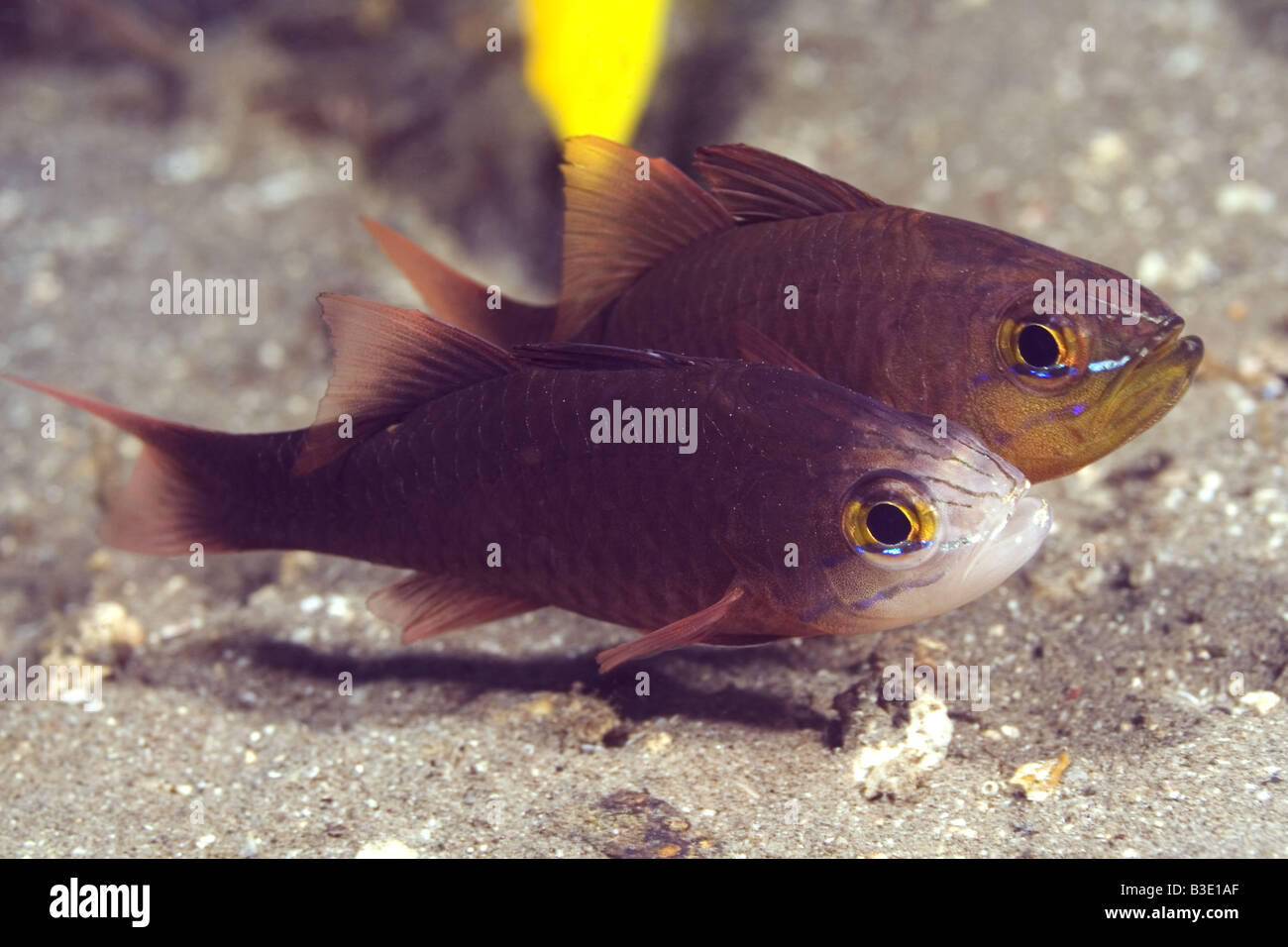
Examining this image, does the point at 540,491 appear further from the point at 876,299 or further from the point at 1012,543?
the point at 1012,543

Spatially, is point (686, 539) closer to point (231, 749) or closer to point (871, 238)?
point (871, 238)

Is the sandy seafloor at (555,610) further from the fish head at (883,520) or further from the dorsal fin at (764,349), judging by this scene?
the dorsal fin at (764,349)

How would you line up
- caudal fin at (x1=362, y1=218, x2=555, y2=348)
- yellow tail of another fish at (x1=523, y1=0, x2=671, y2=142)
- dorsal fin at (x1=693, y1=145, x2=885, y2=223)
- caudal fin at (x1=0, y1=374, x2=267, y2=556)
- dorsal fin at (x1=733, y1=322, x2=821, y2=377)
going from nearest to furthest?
1. dorsal fin at (x1=733, y1=322, x2=821, y2=377)
2. dorsal fin at (x1=693, y1=145, x2=885, y2=223)
3. caudal fin at (x1=0, y1=374, x2=267, y2=556)
4. caudal fin at (x1=362, y1=218, x2=555, y2=348)
5. yellow tail of another fish at (x1=523, y1=0, x2=671, y2=142)

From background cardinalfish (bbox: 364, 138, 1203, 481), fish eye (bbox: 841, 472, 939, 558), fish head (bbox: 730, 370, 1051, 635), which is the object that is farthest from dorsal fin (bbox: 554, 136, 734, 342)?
fish eye (bbox: 841, 472, 939, 558)

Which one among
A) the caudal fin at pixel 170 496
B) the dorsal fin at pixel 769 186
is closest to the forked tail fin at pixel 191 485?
the caudal fin at pixel 170 496

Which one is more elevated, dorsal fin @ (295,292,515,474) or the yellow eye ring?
dorsal fin @ (295,292,515,474)

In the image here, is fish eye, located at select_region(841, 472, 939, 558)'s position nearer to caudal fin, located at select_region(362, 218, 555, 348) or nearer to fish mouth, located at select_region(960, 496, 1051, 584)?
fish mouth, located at select_region(960, 496, 1051, 584)

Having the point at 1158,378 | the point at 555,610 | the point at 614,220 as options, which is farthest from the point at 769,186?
the point at 555,610
